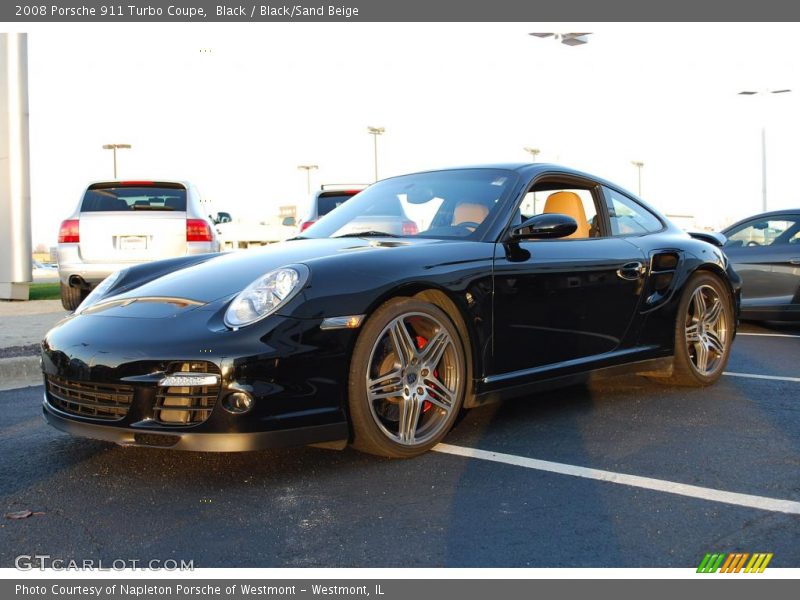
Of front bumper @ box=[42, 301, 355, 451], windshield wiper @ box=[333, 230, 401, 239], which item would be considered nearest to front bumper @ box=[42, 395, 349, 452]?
front bumper @ box=[42, 301, 355, 451]

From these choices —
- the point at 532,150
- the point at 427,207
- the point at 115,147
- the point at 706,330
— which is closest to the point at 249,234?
→ the point at 115,147

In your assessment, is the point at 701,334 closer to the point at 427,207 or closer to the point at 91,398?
the point at 427,207

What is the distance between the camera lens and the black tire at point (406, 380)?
11.7ft

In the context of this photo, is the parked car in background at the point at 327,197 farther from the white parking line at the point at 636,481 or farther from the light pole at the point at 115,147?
the light pole at the point at 115,147

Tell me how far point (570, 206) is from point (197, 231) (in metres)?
5.75

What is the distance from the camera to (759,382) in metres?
5.68

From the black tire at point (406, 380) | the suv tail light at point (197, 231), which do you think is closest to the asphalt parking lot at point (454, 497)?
the black tire at point (406, 380)

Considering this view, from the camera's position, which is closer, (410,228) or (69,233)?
(410,228)

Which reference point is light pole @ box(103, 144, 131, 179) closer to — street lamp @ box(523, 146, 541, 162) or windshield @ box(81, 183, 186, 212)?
street lamp @ box(523, 146, 541, 162)

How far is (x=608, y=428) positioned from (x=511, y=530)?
161 centimetres

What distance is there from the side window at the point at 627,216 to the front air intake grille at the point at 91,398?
3.11m

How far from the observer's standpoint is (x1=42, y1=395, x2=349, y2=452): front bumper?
3262 millimetres

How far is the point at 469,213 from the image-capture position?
4.51 m
